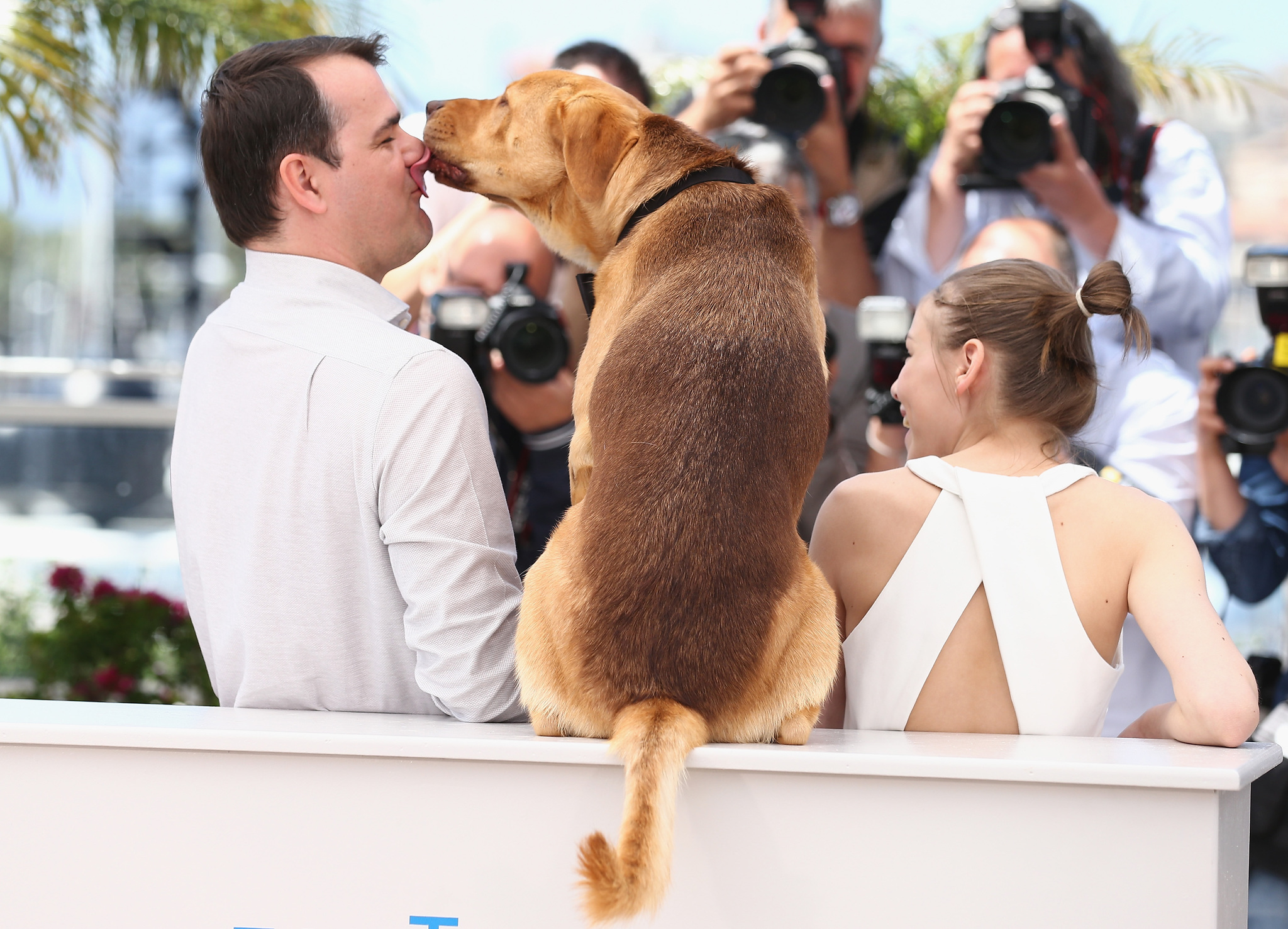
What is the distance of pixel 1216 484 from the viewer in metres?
3.42

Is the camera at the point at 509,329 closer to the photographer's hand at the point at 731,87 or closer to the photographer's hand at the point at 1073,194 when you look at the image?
the photographer's hand at the point at 731,87

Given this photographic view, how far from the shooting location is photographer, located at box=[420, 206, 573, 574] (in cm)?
346

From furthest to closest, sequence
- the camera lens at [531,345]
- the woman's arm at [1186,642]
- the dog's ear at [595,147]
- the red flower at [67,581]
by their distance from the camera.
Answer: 1. the red flower at [67,581]
2. the camera lens at [531,345]
3. the dog's ear at [595,147]
4. the woman's arm at [1186,642]

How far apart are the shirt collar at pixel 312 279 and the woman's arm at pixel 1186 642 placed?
1169 millimetres

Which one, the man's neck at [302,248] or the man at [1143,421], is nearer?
the man's neck at [302,248]

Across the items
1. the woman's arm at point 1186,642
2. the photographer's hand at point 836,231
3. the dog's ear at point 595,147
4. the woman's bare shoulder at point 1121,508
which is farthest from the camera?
the photographer's hand at point 836,231

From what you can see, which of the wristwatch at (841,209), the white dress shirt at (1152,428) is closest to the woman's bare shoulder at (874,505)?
the white dress shirt at (1152,428)

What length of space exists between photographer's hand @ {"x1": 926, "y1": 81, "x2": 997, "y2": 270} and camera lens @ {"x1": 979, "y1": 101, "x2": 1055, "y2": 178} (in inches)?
1.8

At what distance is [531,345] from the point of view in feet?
10.6

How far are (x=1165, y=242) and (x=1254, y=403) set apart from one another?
0.60 m

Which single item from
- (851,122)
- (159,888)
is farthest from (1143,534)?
(851,122)

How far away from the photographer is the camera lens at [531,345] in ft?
10.6

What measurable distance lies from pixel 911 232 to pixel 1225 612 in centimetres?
175

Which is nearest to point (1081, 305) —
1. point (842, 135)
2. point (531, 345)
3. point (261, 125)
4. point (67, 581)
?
point (261, 125)
